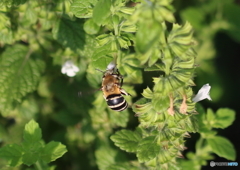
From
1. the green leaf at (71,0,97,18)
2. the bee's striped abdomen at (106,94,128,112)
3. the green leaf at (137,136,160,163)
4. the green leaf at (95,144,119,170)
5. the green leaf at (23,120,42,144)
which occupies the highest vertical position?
the green leaf at (71,0,97,18)

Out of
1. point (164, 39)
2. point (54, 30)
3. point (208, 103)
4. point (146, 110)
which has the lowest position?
point (208, 103)

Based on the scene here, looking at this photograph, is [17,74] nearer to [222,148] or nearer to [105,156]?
[105,156]

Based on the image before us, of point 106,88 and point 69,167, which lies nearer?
point 106,88

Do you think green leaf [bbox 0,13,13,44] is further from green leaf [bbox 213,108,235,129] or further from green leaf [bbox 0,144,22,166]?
green leaf [bbox 213,108,235,129]

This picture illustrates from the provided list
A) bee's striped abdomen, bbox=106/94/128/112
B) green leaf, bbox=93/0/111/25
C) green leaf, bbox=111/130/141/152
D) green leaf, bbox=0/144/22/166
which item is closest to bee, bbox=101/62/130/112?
bee's striped abdomen, bbox=106/94/128/112

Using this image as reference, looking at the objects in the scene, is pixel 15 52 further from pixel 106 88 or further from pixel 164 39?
pixel 164 39

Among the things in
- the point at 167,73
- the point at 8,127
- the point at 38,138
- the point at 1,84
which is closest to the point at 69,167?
the point at 8,127

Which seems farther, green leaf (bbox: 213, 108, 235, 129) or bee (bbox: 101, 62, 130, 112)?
green leaf (bbox: 213, 108, 235, 129)

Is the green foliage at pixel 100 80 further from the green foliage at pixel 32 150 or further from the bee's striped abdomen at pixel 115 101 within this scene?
the bee's striped abdomen at pixel 115 101
